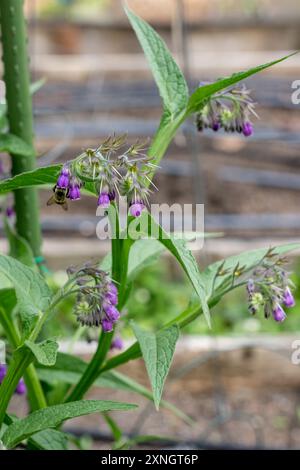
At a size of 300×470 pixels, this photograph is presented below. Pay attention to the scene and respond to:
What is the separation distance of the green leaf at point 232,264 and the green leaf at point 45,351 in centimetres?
19

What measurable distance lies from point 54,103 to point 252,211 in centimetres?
154

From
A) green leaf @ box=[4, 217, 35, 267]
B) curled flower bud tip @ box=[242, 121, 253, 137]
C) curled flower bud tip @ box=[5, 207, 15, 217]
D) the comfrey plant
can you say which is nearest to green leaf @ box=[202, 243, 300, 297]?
the comfrey plant

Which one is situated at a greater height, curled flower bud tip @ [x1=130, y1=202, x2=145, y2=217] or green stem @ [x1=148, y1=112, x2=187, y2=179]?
green stem @ [x1=148, y1=112, x2=187, y2=179]

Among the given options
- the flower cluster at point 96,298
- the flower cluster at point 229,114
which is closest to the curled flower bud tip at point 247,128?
the flower cluster at point 229,114

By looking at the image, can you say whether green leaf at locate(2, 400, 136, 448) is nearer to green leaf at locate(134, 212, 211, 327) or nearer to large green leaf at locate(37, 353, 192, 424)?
green leaf at locate(134, 212, 211, 327)

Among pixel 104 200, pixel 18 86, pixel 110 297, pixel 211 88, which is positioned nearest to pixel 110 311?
pixel 110 297

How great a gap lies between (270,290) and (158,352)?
13 centimetres

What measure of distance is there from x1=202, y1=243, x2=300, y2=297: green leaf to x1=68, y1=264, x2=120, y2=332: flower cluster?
0.45ft

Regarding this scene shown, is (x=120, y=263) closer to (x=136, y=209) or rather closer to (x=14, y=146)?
(x=136, y=209)

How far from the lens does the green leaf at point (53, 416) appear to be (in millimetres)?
699

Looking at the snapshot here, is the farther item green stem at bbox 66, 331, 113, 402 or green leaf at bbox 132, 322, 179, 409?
green stem at bbox 66, 331, 113, 402

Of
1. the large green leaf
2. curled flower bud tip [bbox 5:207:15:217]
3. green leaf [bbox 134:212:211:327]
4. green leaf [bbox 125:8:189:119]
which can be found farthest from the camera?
curled flower bud tip [bbox 5:207:15:217]

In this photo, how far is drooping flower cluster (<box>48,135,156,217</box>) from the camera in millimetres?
678

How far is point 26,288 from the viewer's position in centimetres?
79
